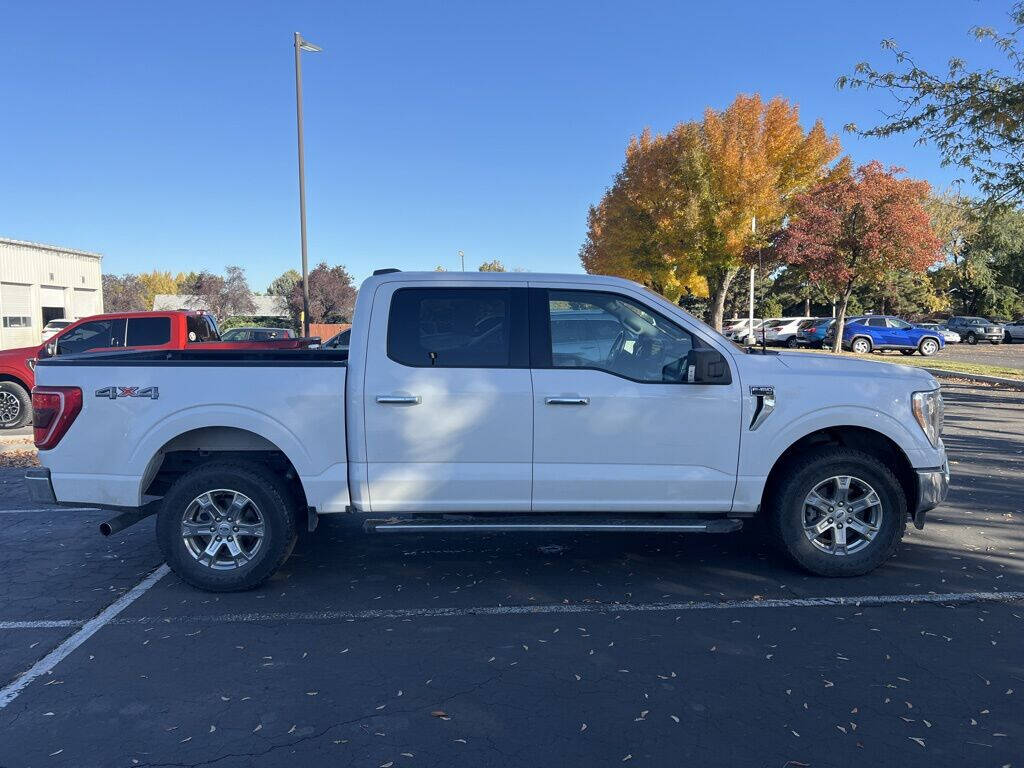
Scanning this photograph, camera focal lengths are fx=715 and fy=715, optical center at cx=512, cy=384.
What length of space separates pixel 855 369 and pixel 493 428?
96.7 inches

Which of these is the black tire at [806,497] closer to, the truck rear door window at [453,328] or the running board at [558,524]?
the running board at [558,524]

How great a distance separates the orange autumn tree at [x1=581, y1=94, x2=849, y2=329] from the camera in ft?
89.8

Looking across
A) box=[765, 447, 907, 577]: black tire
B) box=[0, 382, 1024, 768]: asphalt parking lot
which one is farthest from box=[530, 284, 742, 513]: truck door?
box=[0, 382, 1024, 768]: asphalt parking lot

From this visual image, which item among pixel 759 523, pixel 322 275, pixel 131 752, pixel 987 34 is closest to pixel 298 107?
pixel 987 34

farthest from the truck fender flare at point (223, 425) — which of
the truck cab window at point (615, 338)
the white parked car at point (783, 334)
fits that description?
the white parked car at point (783, 334)

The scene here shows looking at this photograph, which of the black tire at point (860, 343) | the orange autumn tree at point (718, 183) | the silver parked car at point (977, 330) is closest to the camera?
the orange autumn tree at point (718, 183)

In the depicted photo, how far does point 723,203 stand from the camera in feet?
91.6

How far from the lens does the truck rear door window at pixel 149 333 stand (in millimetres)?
11242

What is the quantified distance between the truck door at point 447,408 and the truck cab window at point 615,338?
0.26 meters

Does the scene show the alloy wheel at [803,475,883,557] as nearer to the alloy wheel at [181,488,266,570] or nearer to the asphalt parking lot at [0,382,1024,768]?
the asphalt parking lot at [0,382,1024,768]

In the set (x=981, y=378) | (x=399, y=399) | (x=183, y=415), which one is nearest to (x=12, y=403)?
(x=183, y=415)

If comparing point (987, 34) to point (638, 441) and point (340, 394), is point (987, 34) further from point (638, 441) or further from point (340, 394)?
point (340, 394)

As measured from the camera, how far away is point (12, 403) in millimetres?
11680

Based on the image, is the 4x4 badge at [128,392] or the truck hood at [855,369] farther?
the truck hood at [855,369]
